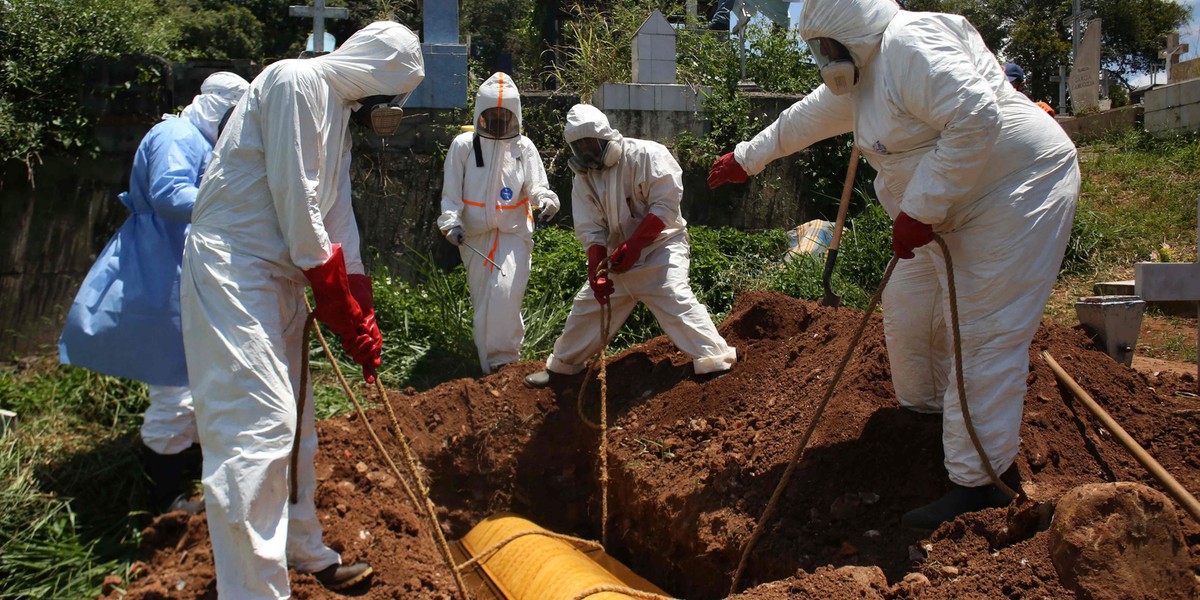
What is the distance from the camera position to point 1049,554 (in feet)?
9.38

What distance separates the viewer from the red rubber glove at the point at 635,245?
5129mm

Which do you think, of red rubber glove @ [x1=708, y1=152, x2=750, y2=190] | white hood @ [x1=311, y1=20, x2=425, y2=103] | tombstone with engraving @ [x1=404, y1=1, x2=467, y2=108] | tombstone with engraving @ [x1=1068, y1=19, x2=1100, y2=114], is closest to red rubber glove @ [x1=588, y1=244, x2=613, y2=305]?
red rubber glove @ [x1=708, y1=152, x2=750, y2=190]

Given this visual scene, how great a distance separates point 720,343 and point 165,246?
112 inches

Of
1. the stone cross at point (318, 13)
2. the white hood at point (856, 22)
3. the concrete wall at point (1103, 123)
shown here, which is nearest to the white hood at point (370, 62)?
the white hood at point (856, 22)

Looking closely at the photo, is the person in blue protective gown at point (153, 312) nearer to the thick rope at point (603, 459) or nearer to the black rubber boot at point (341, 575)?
the black rubber boot at point (341, 575)

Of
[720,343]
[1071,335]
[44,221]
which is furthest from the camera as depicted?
[44,221]

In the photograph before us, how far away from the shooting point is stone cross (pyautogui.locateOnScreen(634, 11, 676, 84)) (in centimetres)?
838

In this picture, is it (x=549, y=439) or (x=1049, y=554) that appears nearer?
(x=1049, y=554)

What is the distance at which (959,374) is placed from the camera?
10.7 ft

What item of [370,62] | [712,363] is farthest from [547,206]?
[370,62]

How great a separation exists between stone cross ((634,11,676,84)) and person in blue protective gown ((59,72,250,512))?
4840mm

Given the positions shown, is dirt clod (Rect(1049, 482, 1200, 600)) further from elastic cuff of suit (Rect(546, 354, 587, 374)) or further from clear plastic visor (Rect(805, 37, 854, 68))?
elastic cuff of suit (Rect(546, 354, 587, 374))

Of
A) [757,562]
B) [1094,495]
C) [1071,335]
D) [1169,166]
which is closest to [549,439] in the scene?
[757,562]

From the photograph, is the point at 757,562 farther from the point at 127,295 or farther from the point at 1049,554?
the point at 127,295
